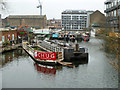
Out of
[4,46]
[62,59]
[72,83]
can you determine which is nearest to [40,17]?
[4,46]

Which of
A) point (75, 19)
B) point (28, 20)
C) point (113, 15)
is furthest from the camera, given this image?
point (28, 20)

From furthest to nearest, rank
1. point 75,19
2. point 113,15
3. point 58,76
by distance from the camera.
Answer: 1. point 75,19
2. point 113,15
3. point 58,76

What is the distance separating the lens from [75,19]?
3588 inches

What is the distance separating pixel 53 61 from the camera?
1878 centimetres

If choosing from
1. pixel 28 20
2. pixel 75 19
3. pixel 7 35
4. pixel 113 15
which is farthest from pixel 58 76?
pixel 28 20

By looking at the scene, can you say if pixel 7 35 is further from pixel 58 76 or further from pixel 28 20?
pixel 28 20

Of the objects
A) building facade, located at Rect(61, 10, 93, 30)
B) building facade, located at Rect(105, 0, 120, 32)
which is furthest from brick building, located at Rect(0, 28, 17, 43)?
building facade, located at Rect(61, 10, 93, 30)

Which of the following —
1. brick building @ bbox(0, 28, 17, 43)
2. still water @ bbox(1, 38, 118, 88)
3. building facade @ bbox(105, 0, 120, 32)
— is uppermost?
building facade @ bbox(105, 0, 120, 32)

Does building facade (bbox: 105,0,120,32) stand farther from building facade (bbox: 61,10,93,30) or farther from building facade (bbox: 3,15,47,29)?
building facade (bbox: 3,15,47,29)

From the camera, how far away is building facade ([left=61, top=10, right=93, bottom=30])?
8994cm

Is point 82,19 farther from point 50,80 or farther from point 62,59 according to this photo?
point 50,80

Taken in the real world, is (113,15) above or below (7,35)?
above

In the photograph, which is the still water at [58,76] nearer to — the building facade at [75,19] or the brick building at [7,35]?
the brick building at [7,35]

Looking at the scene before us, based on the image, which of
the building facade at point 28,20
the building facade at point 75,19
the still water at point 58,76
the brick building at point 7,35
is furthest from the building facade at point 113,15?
the building facade at point 28,20
